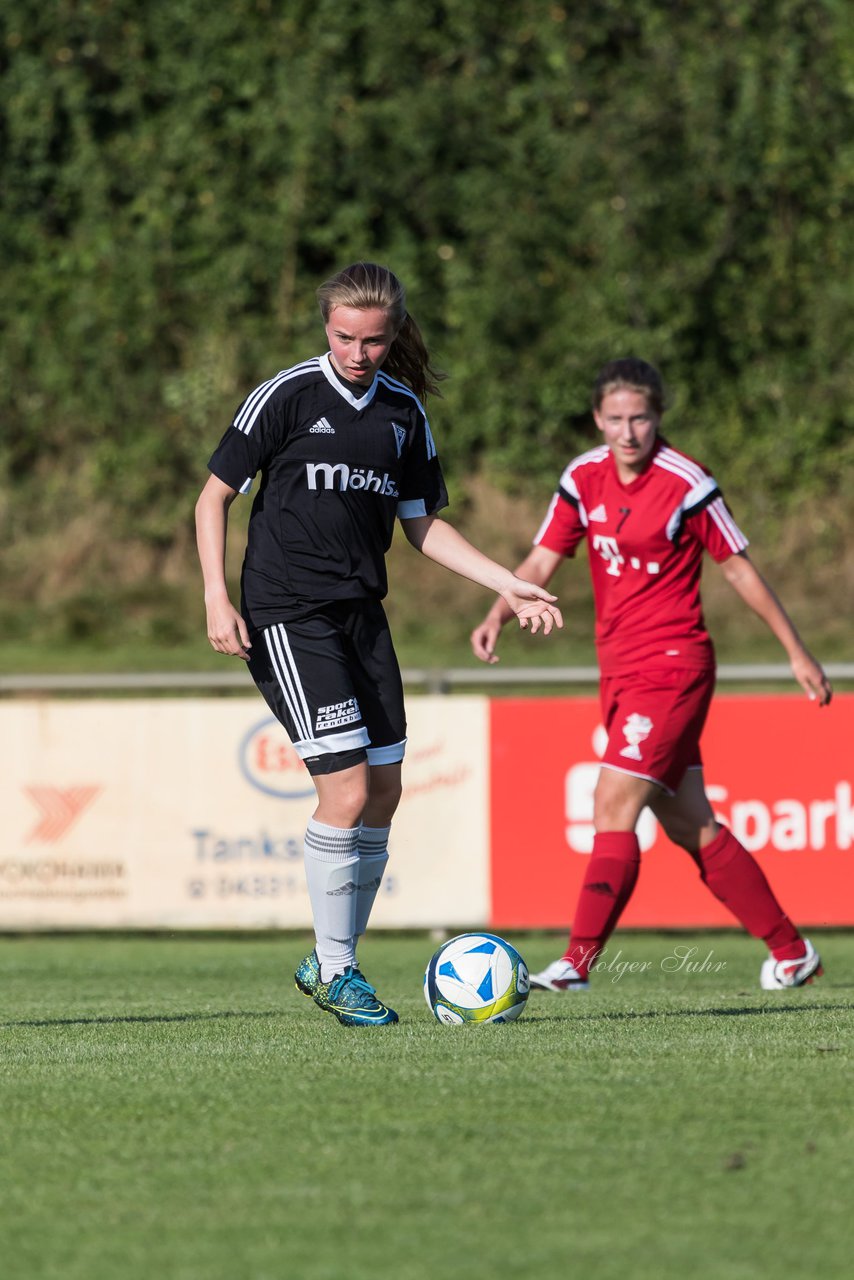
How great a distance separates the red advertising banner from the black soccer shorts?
428cm

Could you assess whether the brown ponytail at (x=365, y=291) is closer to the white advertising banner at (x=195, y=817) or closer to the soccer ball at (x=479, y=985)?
the soccer ball at (x=479, y=985)

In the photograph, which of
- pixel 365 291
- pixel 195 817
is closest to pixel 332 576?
pixel 365 291

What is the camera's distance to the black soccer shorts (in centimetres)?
512

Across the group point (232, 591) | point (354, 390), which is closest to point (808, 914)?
point (354, 390)

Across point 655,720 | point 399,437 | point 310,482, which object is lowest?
point 655,720

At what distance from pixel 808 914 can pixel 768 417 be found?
1131 centimetres

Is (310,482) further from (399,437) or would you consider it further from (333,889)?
(333,889)

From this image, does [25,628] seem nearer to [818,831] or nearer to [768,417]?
[768,417]

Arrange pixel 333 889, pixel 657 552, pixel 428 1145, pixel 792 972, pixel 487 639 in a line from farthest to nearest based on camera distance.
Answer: pixel 792 972, pixel 487 639, pixel 657 552, pixel 333 889, pixel 428 1145

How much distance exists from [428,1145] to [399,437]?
2.42m

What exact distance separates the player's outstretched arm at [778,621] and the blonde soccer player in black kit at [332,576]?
54.1 inches

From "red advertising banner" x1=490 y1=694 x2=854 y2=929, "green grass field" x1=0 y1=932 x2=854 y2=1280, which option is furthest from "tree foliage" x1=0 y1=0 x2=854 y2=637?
"green grass field" x1=0 y1=932 x2=854 y2=1280

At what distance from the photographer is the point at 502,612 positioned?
663 cm

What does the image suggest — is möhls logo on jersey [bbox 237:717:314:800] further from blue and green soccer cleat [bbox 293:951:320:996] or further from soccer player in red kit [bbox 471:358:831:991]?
blue and green soccer cleat [bbox 293:951:320:996]
